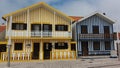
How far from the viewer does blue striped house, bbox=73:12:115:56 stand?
31.1 m

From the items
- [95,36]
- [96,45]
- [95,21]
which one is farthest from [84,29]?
[96,45]

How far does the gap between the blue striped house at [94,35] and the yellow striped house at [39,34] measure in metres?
2.61

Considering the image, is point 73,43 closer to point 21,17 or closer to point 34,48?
point 34,48

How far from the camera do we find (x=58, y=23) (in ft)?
94.4

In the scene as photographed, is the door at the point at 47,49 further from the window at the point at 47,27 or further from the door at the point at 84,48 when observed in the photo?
the door at the point at 84,48

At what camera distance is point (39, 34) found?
27219mm

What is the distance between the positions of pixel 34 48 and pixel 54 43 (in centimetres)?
285

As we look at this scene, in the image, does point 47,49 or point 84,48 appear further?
point 84,48

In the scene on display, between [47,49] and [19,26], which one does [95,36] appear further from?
[19,26]

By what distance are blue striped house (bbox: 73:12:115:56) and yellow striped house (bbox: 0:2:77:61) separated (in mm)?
2607

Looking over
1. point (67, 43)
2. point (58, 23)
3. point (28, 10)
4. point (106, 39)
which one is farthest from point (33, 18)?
point (106, 39)

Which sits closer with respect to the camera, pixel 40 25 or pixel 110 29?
pixel 40 25

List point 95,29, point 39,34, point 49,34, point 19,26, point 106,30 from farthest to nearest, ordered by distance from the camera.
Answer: point 106,30 → point 95,29 → point 49,34 → point 19,26 → point 39,34

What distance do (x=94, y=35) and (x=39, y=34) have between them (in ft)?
29.8
